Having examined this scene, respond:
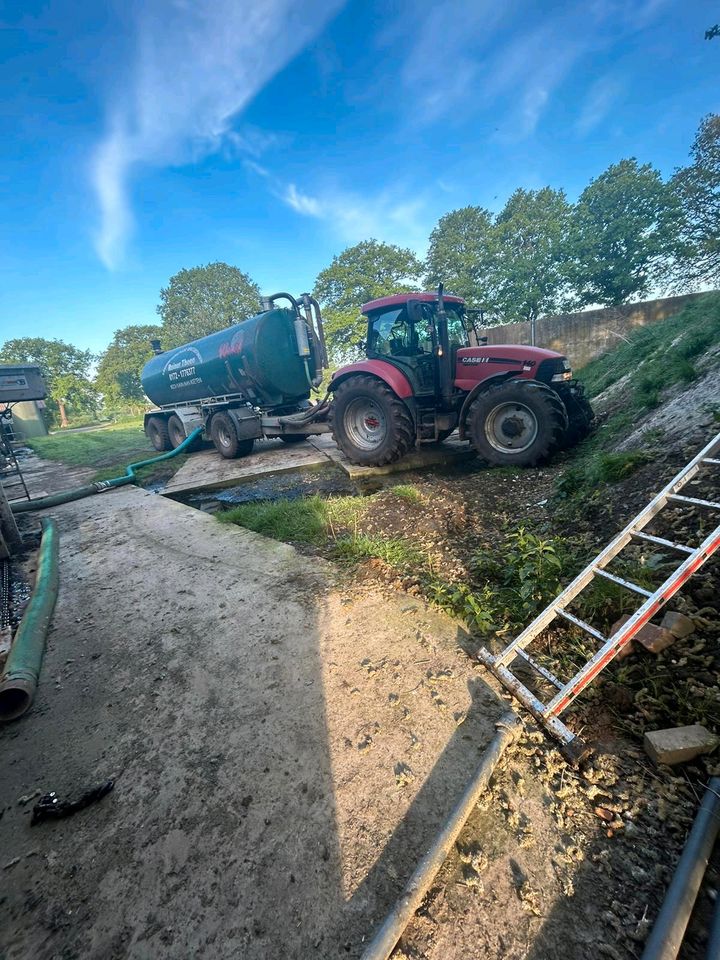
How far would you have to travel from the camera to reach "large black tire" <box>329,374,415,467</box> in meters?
5.92

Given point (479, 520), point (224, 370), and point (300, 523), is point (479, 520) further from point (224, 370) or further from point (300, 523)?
point (224, 370)

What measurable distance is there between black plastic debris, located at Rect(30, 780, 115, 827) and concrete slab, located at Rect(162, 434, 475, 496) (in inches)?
189

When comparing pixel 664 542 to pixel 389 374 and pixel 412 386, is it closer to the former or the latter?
pixel 412 386

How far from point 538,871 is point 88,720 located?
7.69ft

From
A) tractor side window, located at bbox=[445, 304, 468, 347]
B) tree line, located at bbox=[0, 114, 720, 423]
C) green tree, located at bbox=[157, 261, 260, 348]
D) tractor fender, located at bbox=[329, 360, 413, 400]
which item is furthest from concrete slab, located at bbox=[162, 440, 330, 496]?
green tree, located at bbox=[157, 261, 260, 348]

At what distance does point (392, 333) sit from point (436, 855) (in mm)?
6225

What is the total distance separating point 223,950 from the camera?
46.8 inches

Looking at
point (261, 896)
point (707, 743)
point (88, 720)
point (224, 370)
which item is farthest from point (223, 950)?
point (224, 370)

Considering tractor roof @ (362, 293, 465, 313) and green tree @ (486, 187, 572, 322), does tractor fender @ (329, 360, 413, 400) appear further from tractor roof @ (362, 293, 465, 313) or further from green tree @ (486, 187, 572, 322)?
green tree @ (486, 187, 572, 322)

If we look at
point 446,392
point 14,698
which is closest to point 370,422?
point 446,392

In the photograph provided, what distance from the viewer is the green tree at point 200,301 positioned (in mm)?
41188

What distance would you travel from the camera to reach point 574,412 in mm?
5641

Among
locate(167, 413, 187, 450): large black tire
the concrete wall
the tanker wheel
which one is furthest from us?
the concrete wall

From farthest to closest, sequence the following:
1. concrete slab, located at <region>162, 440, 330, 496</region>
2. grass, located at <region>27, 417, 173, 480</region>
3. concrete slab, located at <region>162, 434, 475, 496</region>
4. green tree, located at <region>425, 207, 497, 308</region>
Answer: green tree, located at <region>425, 207, 497, 308</region> < grass, located at <region>27, 417, 173, 480</region> < concrete slab, located at <region>162, 440, 330, 496</region> < concrete slab, located at <region>162, 434, 475, 496</region>
